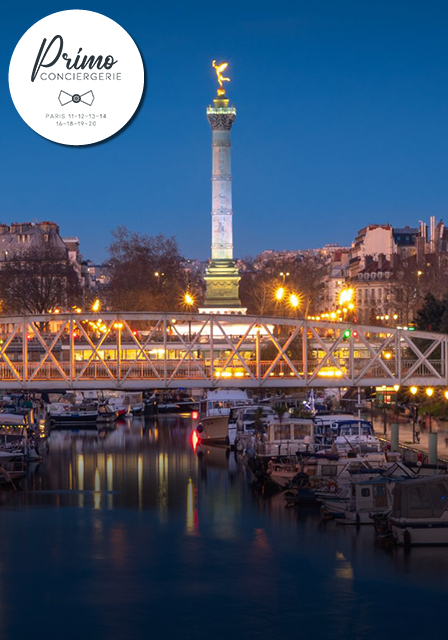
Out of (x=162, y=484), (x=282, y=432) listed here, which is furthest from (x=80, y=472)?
(x=282, y=432)

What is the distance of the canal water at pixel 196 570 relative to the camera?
101 feet

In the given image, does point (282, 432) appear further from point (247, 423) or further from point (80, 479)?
point (247, 423)

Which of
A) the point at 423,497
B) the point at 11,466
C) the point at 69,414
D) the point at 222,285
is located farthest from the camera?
the point at 222,285

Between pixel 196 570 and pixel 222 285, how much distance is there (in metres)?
73.1

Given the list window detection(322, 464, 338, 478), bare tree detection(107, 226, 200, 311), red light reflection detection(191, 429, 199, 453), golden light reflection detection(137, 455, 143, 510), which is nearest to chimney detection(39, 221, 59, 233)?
bare tree detection(107, 226, 200, 311)

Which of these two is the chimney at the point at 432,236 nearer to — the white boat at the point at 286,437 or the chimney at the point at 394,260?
the chimney at the point at 394,260

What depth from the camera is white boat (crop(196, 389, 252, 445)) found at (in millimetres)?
62531

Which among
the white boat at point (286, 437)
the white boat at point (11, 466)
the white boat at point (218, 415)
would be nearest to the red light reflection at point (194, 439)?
the white boat at point (218, 415)

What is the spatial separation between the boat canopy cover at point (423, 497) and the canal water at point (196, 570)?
1.04 metres

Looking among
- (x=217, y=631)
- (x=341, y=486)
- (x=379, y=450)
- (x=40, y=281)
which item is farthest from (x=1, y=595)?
(x=40, y=281)

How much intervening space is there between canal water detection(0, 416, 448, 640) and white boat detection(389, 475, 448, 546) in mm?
458

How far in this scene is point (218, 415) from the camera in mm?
62938

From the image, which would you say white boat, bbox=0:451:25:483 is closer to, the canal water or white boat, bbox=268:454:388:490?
the canal water

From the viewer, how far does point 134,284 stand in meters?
124
